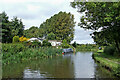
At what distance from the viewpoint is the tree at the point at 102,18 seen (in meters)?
17.9

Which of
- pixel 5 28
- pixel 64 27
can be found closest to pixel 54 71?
pixel 5 28

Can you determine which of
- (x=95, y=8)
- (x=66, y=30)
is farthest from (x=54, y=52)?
(x=66, y=30)

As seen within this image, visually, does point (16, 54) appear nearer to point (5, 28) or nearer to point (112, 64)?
point (112, 64)

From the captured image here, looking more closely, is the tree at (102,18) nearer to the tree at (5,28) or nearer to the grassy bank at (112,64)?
the grassy bank at (112,64)

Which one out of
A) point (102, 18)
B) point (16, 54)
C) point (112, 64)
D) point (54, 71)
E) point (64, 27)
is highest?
point (64, 27)

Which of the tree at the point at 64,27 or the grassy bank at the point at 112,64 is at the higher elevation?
the tree at the point at 64,27

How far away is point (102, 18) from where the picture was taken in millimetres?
20047

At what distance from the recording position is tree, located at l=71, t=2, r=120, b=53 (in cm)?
1786

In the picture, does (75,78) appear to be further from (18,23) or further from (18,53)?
(18,23)

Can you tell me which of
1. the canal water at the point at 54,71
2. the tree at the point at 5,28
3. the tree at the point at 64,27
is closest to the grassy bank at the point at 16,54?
the canal water at the point at 54,71

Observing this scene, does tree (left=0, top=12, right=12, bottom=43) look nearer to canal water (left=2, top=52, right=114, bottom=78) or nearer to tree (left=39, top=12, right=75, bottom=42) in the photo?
canal water (left=2, top=52, right=114, bottom=78)

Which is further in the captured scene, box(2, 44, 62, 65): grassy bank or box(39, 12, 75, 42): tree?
box(39, 12, 75, 42): tree

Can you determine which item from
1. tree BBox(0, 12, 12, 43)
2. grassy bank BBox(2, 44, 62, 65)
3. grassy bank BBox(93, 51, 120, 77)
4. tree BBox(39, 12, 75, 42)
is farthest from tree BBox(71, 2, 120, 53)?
tree BBox(39, 12, 75, 42)

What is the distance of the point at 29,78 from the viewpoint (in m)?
12.5
